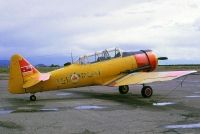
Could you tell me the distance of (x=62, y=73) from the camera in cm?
1791

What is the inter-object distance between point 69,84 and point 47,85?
0.96 meters

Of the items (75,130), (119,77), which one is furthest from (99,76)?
(75,130)

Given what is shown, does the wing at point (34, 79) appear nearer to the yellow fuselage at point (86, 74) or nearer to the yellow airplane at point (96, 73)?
the yellow airplane at point (96, 73)

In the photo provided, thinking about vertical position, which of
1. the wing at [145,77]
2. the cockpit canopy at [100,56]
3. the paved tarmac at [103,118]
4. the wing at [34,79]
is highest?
the cockpit canopy at [100,56]

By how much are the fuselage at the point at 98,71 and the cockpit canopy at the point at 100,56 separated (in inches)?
6.5

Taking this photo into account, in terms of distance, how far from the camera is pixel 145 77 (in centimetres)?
1803

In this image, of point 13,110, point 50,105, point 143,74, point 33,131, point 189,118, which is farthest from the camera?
point 143,74

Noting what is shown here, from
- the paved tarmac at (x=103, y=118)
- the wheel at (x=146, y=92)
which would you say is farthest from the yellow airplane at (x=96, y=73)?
the paved tarmac at (x=103, y=118)

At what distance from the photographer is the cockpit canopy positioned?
19203mm

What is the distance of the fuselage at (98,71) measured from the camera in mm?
17719

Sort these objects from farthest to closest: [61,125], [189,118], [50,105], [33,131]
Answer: [50,105] < [189,118] < [61,125] < [33,131]

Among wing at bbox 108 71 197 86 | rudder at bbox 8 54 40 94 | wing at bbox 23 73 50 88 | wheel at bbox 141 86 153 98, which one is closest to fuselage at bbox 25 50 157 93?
wing at bbox 23 73 50 88

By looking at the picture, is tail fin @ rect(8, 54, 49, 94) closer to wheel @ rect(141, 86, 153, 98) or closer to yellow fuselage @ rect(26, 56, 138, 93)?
yellow fuselage @ rect(26, 56, 138, 93)

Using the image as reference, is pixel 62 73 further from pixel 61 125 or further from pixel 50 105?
pixel 61 125
